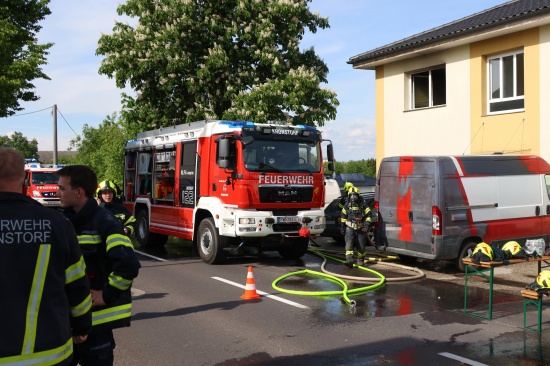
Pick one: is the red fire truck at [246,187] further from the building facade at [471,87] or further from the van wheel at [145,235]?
the building facade at [471,87]

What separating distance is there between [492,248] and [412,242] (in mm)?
3300

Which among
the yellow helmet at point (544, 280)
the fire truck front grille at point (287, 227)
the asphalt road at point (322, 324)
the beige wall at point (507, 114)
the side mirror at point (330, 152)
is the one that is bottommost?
the asphalt road at point (322, 324)

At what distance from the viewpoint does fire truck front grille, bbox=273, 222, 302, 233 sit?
462 inches

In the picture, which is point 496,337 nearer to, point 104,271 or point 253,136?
Answer: point 104,271

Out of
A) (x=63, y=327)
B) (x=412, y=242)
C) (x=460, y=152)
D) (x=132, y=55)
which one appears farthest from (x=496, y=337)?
(x=132, y=55)

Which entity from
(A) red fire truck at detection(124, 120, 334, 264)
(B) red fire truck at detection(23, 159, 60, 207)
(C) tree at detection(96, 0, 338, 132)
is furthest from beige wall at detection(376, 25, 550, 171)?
(B) red fire truck at detection(23, 159, 60, 207)

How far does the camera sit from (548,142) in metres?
14.1

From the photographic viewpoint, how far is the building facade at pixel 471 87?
14336 millimetres

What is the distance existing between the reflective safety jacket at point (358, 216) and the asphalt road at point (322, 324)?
108 cm

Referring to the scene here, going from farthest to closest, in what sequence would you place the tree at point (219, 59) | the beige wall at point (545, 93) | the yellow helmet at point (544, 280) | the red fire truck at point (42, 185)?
the red fire truck at point (42, 185)
the tree at point (219, 59)
the beige wall at point (545, 93)
the yellow helmet at point (544, 280)

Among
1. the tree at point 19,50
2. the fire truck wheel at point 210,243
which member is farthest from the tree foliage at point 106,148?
the fire truck wheel at point 210,243

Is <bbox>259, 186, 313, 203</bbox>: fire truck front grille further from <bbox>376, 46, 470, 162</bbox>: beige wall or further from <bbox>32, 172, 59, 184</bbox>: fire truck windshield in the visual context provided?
<bbox>32, 172, 59, 184</bbox>: fire truck windshield

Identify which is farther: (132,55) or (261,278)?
(132,55)

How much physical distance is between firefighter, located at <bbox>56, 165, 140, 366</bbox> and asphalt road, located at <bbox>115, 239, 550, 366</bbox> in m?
2.23
